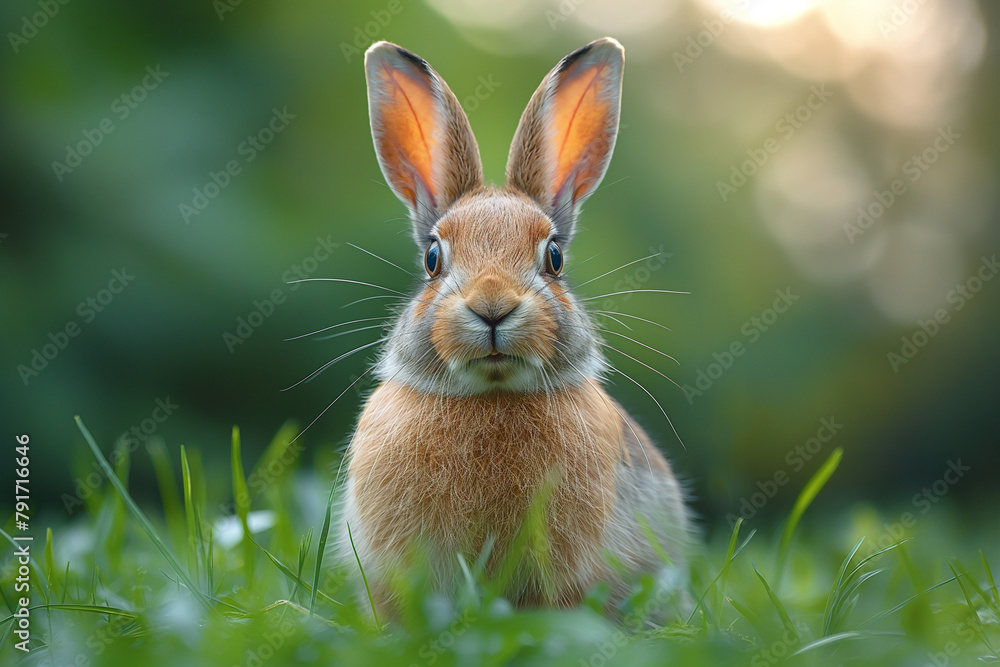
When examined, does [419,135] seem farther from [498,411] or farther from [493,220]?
[498,411]

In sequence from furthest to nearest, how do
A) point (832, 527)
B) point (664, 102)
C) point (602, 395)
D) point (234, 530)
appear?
point (664, 102) < point (832, 527) < point (234, 530) < point (602, 395)

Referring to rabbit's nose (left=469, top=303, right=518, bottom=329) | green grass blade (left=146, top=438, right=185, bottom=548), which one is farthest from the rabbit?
green grass blade (left=146, top=438, right=185, bottom=548)

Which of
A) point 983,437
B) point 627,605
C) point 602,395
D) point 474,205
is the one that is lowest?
point 983,437

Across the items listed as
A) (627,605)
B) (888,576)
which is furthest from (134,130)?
(888,576)

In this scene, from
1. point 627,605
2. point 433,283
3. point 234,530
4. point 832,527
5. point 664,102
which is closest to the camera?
point 627,605

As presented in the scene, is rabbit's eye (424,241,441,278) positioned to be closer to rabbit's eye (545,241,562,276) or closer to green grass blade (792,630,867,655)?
rabbit's eye (545,241,562,276)

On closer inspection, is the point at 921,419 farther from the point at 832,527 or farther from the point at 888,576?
the point at 888,576

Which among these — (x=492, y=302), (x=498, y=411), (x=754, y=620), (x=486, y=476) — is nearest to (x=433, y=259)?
(x=492, y=302)
